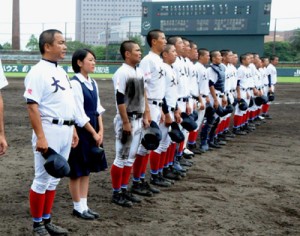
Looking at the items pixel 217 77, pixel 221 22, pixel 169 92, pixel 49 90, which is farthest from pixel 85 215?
pixel 221 22

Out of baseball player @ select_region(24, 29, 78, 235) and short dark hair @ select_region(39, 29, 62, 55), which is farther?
short dark hair @ select_region(39, 29, 62, 55)

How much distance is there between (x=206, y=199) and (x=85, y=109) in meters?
2.17

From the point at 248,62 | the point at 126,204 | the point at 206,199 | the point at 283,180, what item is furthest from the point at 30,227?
the point at 248,62

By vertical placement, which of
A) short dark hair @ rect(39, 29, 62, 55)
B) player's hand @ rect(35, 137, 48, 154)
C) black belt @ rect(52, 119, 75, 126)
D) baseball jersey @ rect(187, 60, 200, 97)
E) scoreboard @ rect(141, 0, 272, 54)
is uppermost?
scoreboard @ rect(141, 0, 272, 54)

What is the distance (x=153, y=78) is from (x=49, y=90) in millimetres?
2096

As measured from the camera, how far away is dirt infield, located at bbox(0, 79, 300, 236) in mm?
4562

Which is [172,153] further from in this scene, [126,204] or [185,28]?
[185,28]

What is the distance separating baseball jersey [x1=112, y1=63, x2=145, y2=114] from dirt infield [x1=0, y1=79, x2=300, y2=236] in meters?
1.31

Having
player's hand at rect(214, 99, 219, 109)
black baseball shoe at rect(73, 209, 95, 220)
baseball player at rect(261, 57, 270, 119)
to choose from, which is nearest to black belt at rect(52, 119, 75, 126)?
black baseball shoe at rect(73, 209, 95, 220)

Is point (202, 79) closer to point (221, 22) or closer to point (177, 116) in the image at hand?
point (177, 116)

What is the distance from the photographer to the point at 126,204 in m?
5.26

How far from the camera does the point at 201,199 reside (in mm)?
5645

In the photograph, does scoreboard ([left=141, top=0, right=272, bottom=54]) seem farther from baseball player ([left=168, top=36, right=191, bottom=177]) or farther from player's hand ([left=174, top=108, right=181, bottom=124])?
player's hand ([left=174, top=108, right=181, bottom=124])

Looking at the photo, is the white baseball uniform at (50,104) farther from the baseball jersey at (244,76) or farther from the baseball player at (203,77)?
the baseball jersey at (244,76)
